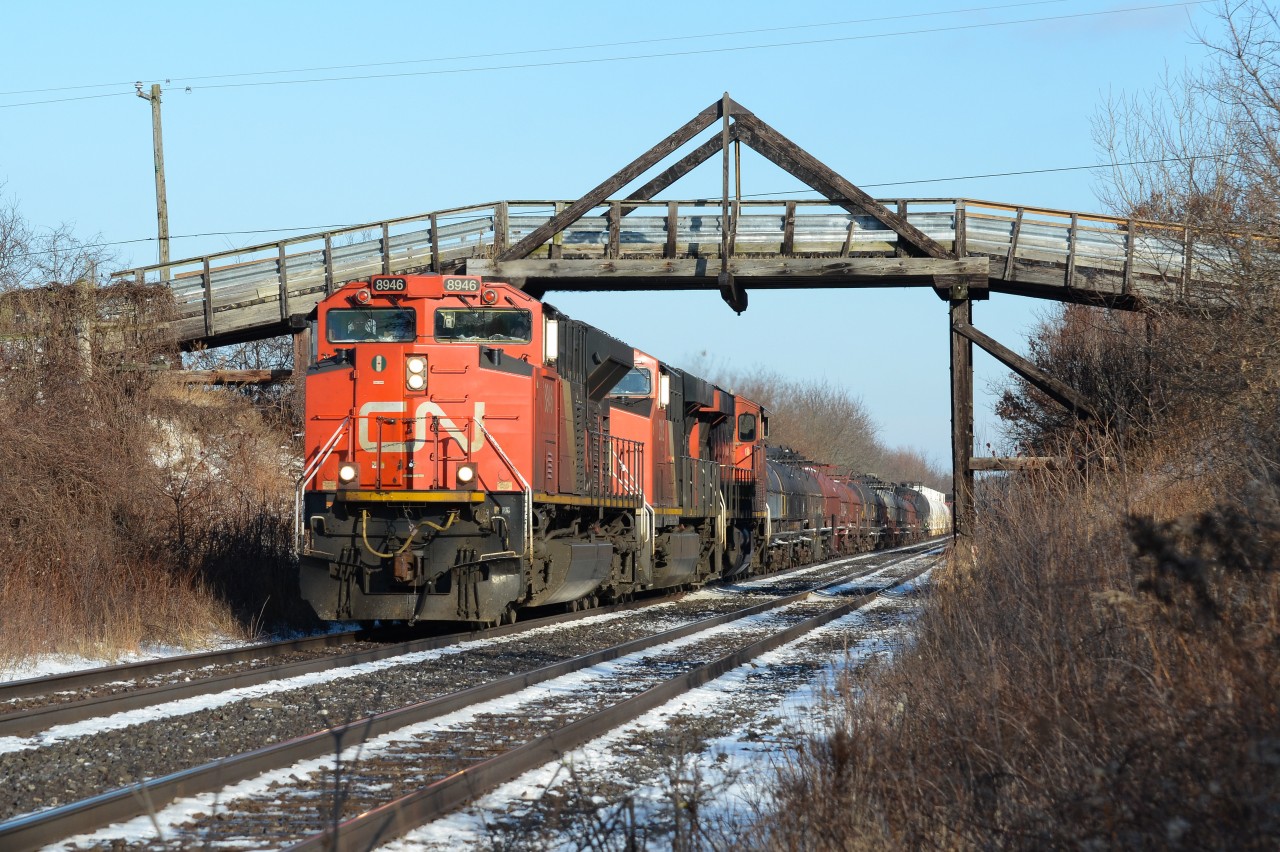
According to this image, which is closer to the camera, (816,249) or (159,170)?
(816,249)

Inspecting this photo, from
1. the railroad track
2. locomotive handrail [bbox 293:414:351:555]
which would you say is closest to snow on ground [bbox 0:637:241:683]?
locomotive handrail [bbox 293:414:351:555]

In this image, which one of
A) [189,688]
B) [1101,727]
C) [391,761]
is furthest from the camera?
[189,688]

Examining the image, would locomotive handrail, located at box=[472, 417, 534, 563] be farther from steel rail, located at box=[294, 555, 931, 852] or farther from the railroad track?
steel rail, located at box=[294, 555, 931, 852]

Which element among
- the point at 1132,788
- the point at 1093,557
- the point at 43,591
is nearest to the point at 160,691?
the point at 43,591

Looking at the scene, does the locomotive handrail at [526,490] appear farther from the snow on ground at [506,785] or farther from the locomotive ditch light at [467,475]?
the snow on ground at [506,785]

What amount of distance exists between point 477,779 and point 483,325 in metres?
8.19

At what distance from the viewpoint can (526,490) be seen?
41.9ft

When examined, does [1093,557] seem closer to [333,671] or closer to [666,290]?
[333,671]

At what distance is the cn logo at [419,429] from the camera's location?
514 inches

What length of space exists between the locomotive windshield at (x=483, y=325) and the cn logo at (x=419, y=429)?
0.77m

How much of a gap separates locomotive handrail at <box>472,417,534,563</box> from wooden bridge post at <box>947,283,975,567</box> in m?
7.41

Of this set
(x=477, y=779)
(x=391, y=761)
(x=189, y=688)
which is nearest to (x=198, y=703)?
(x=189, y=688)

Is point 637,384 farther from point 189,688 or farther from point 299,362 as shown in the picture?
point 189,688

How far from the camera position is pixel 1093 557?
25.1ft
